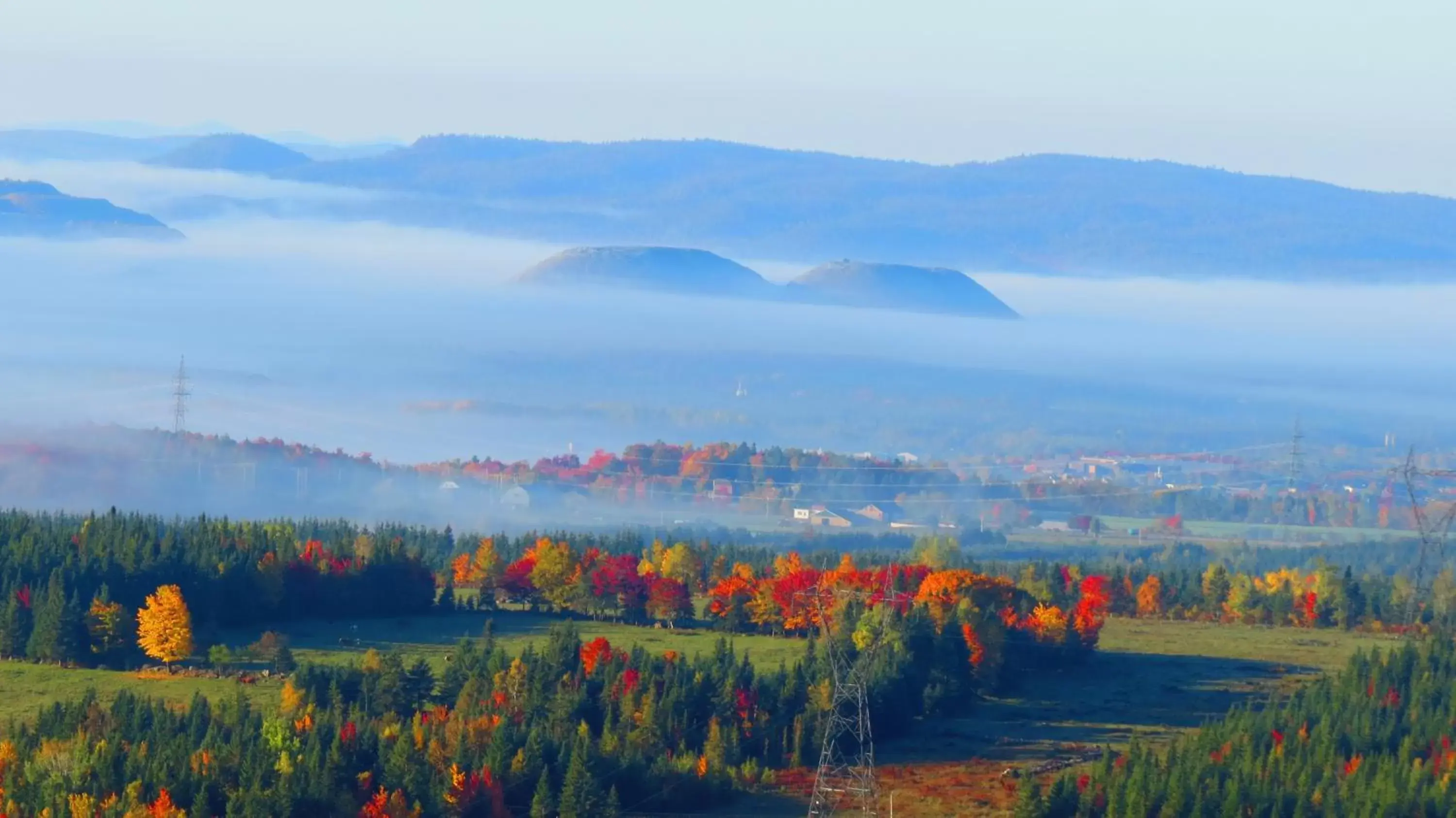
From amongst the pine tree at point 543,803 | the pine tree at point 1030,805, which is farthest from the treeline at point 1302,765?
the pine tree at point 543,803

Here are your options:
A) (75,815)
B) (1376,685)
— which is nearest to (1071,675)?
(1376,685)

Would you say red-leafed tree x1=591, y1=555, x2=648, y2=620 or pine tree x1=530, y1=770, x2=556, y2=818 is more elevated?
red-leafed tree x1=591, y1=555, x2=648, y2=620

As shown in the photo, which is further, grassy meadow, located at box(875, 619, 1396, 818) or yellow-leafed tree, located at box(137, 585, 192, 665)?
yellow-leafed tree, located at box(137, 585, 192, 665)

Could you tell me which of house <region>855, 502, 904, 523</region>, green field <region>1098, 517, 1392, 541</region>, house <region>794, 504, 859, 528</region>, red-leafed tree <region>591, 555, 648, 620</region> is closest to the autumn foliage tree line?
red-leafed tree <region>591, 555, 648, 620</region>

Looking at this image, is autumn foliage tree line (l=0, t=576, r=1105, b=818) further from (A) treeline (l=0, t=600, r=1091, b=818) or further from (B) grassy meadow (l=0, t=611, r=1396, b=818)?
(B) grassy meadow (l=0, t=611, r=1396, b=818)

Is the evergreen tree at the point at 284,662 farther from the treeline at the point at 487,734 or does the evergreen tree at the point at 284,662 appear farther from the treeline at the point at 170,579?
the treeline at the point at 170,579

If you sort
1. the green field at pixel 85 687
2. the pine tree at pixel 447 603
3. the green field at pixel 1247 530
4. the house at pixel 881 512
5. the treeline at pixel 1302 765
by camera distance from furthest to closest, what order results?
the house at pixel 881 512, the green field at pixel 1247 530, the pine tree at pixel 447 603, the green field at pixel 85 687, the treeline at pixel 1302 765
